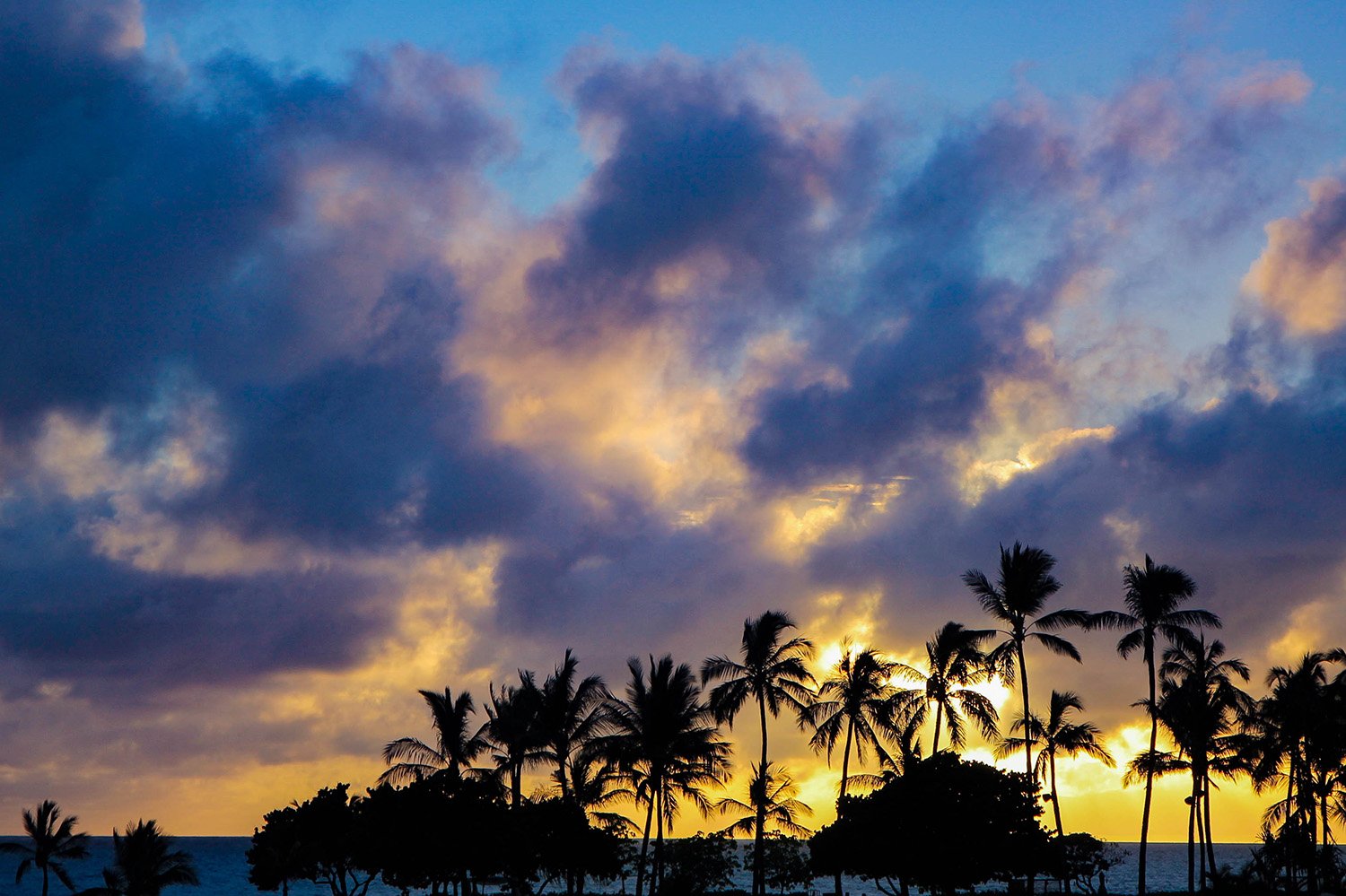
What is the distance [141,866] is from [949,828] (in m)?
44.8

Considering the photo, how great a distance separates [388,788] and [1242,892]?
4487cm

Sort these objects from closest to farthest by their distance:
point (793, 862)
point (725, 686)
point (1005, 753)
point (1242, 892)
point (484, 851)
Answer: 1. point (484, 851)
2. point (1242, 892)
3. point (725, 686)
4. point (1005, 753)
5. point (793, 862)

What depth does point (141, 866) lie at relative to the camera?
65375mm

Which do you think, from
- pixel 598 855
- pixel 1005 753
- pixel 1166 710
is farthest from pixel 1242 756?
pixel 598 855

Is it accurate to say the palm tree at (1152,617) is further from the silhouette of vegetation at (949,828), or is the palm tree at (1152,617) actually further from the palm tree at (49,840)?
Result: the palm tree at (49,840)

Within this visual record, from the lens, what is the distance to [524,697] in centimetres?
6512

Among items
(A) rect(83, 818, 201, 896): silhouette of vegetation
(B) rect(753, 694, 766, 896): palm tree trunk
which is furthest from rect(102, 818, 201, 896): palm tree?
(B) rect(753, 694, 766, 896): palm tree trunk

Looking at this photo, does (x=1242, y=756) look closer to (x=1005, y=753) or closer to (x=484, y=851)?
(x=1005, y=753)

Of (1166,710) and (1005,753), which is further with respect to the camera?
(1005,753)

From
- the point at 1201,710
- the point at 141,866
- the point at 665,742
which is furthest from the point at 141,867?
the point at 1201,710

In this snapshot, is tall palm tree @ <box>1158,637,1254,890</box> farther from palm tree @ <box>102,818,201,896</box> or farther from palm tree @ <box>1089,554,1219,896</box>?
palm tree @ <box>102,818,201,896</box>

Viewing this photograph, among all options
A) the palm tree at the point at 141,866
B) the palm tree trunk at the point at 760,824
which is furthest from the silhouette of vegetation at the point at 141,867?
the palm tree trunk at the point at 760,824

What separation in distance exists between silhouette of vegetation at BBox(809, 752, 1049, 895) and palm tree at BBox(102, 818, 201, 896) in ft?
128

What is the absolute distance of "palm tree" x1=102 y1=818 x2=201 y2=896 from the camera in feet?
214
